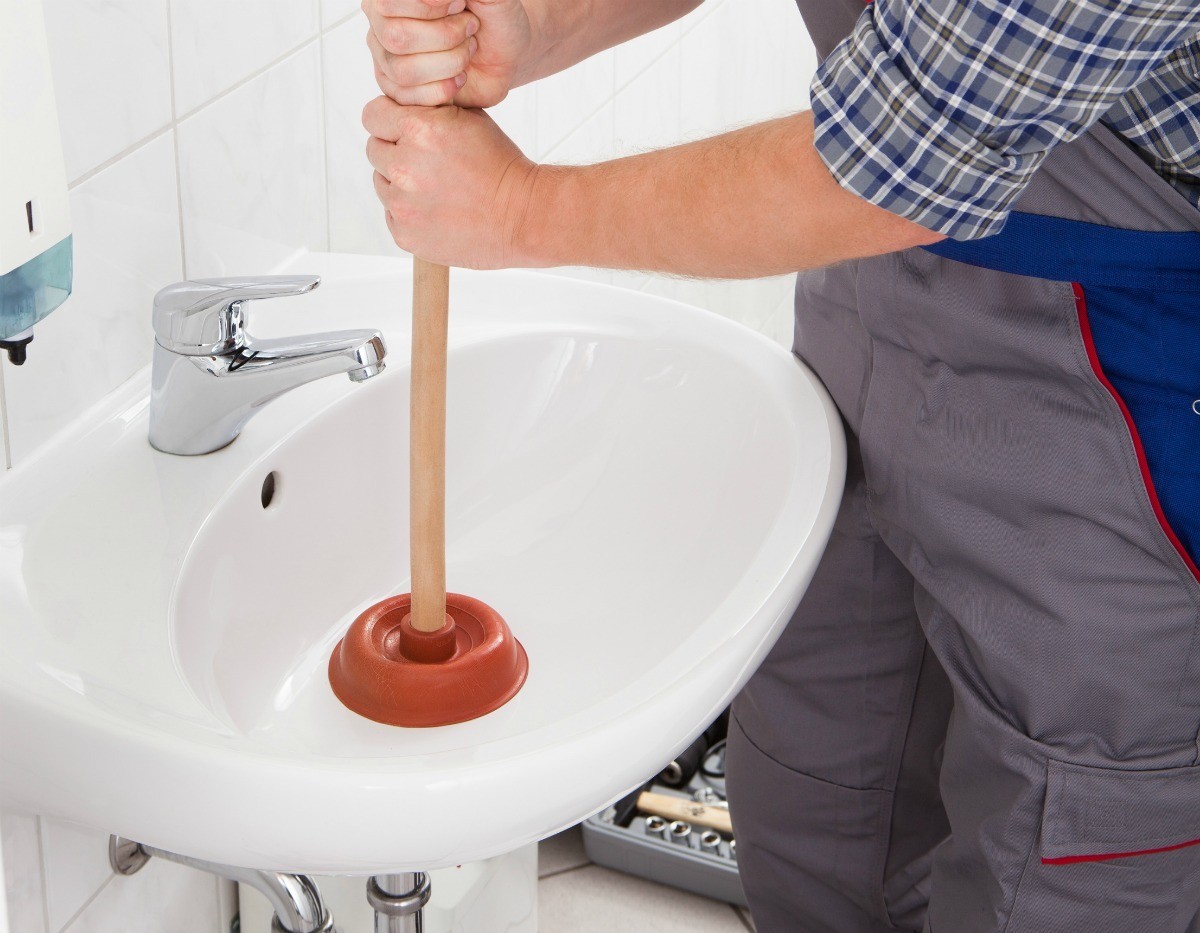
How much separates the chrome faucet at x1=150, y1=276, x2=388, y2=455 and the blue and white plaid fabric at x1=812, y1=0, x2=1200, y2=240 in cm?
30

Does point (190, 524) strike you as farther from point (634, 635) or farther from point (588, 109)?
point (588, 109)

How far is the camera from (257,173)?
0.94 metres

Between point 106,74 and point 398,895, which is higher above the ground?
point 106,74

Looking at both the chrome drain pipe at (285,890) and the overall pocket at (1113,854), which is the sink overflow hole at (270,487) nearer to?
the chrome drain pipe at (285,890)

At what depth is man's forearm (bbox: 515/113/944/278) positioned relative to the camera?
0.68 metres

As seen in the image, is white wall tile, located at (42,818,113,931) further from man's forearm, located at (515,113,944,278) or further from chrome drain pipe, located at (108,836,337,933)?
man's forearm, located at (515,113,944,278)

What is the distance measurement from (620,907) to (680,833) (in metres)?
0.12

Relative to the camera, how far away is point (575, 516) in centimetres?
96

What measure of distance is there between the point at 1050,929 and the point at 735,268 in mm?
540

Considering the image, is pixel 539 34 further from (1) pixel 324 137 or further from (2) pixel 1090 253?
(2) pixel 1090 253

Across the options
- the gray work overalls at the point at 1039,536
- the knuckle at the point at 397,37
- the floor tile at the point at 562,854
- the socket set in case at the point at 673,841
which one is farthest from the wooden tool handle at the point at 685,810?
the knuckle at the point at 397,37

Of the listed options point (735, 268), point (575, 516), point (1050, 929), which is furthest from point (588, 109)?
point (1050, 929)

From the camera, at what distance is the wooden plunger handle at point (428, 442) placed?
28.4 inches

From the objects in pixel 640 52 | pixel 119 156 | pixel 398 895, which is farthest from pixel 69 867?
pixel 640 52
